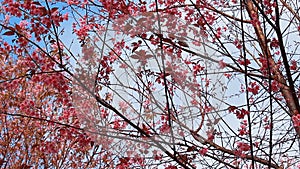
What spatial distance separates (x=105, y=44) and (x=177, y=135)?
20.4 inches

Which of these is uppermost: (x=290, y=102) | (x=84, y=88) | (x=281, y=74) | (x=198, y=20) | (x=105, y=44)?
(x=198, y=20)

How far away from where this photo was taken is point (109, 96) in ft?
6.21

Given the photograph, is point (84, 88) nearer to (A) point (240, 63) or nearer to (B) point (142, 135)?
(B) point (142, 135)

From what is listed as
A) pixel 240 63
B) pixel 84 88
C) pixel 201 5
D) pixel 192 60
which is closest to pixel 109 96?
pixel 84 88

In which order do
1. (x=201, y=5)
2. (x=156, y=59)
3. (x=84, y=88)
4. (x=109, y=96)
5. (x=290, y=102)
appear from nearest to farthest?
(x=156, y=59), (x=84, y=88), (x=109, y=96), (x=290, y=102), (x=201, y=5)

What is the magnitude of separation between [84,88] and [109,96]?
0.19 metres

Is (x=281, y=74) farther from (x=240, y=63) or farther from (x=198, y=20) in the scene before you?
(x=198, y=20)

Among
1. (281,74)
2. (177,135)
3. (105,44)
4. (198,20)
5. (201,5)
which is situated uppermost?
(201,5)

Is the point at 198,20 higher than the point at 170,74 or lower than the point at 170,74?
higher

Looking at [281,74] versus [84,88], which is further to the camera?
[281,74]

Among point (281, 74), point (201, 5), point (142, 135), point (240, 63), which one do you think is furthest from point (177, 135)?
point (201, 5)

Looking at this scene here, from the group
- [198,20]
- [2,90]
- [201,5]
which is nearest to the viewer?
[198,20]

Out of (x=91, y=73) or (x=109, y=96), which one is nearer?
(x=91, y=73)

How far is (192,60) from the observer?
1.91m
